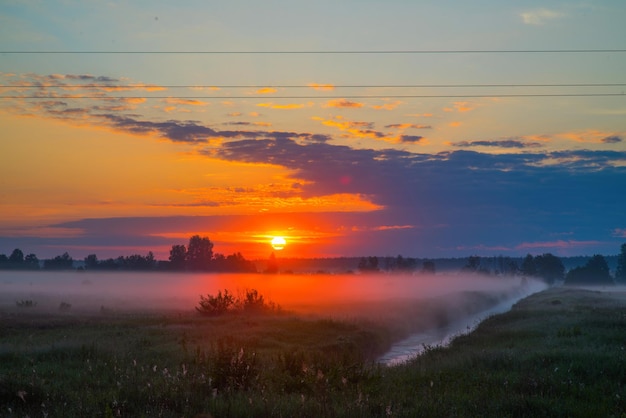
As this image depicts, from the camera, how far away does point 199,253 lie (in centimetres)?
17438

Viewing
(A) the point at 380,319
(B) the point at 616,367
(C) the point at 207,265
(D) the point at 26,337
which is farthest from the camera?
(C) the point at 207,265

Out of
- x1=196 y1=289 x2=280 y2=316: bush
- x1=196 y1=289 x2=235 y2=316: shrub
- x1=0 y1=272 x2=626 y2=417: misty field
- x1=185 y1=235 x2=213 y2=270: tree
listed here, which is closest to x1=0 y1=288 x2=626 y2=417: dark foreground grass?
x1=0 y1=272 x2=626 y2=417: misty field

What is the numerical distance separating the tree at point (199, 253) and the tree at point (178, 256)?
1.55 m

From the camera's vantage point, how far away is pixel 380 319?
48.9m

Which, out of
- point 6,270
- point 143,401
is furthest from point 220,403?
point 6,270

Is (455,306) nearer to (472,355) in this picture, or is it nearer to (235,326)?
(235,326)

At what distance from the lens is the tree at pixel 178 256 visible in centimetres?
17800

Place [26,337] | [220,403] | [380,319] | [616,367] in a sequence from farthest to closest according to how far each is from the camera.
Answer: [380,319], [26,337], [616,367], [220,403]

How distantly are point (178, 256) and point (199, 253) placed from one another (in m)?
8.59

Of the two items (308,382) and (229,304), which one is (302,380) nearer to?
(308,382)

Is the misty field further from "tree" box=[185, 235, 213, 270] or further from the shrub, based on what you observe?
"tree" box=[185, 235, 213, 270]

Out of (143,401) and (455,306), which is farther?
(455,306)

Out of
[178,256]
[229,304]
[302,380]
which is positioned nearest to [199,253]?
[178,256]

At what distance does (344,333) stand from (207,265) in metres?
145
